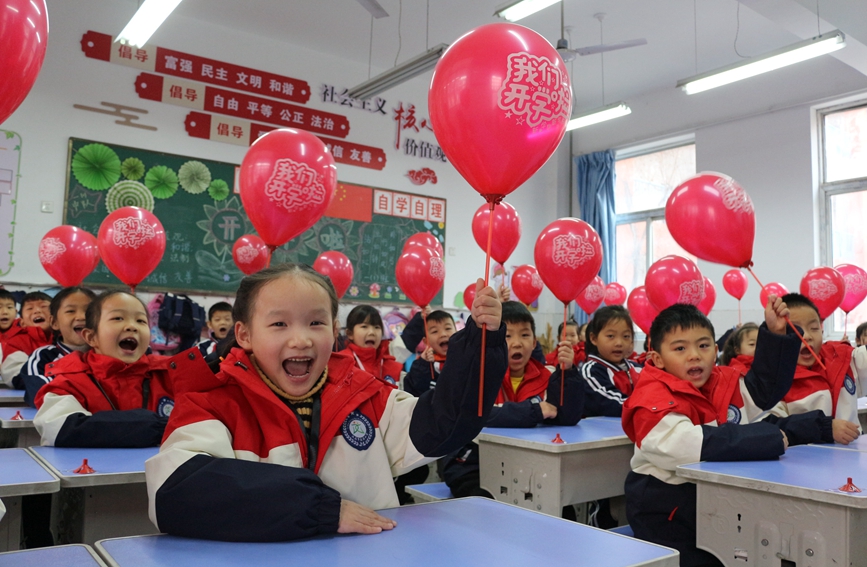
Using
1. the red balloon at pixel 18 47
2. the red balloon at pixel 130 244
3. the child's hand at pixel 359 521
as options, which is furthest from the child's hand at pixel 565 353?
the red balloon at pixel 130 244

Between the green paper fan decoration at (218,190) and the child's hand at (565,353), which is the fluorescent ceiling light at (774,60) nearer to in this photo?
the child's hand at (565,353)

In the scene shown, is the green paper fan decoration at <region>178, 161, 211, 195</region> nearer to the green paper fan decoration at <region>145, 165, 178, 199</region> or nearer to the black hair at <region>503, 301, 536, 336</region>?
the green paper fan decoration at <region>145, 165, 178, 199</region>

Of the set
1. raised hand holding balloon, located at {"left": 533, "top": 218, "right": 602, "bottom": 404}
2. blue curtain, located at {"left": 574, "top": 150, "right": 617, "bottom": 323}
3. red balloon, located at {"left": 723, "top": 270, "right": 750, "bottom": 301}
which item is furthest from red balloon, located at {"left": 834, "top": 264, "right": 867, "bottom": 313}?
blue curtain, located at {"left": 574, "top": 150, "right": 617, "bottom": 323}

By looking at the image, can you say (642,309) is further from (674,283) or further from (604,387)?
(604,387)

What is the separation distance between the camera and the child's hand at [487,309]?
1141 mm

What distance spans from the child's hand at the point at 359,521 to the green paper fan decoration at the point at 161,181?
551cm

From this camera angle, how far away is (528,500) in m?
2.31

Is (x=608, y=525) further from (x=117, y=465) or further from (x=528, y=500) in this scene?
(x=117, y=465)

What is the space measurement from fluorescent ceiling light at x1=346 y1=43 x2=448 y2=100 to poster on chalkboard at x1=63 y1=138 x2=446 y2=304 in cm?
123

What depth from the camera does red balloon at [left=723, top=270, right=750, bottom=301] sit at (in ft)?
19.9

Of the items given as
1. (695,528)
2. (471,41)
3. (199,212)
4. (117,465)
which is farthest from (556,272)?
(199,212)

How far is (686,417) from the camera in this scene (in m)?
1.95

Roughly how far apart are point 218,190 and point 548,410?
4631mm

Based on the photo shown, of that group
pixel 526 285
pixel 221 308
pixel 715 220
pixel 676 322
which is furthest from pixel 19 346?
pixel 715 220
